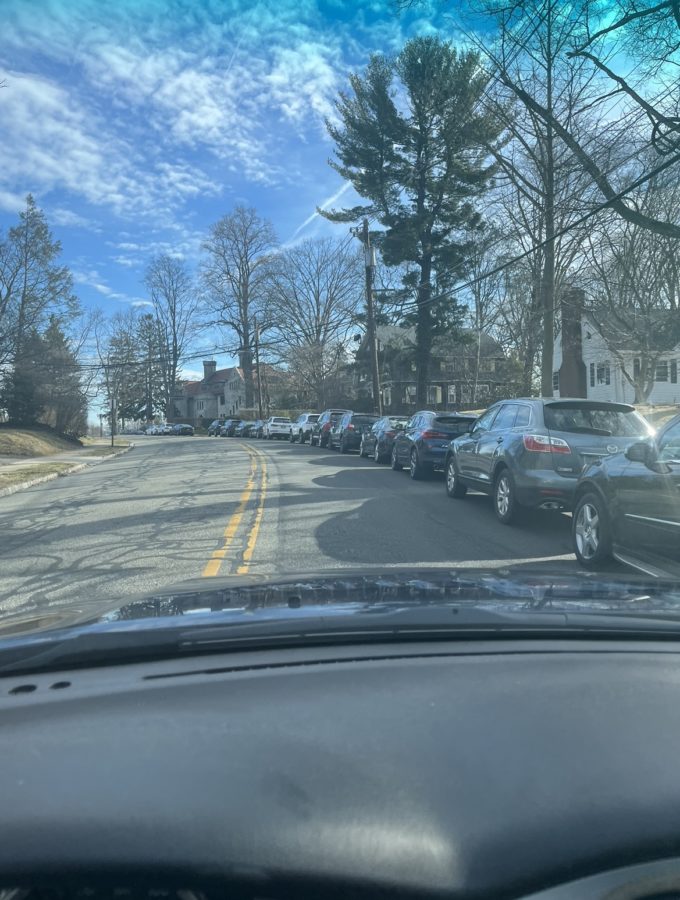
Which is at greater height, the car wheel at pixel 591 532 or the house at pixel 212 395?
the house at pixel 212 395

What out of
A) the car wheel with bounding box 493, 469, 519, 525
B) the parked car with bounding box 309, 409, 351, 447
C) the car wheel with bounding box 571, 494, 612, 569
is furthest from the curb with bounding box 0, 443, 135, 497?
the car wheel with bounding box 571, 494, 612, 569

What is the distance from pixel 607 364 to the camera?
39.2 metres

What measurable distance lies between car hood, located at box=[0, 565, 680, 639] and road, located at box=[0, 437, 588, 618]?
341mm

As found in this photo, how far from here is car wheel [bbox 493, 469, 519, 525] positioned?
10.3 metres

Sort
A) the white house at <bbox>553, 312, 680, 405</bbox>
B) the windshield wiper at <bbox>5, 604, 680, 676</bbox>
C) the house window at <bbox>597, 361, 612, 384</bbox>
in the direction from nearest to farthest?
the windshield wiper at <bbox>5, 604, 680, 676</bbox> < the white house at <bbox>553, 312, 680, 405</bbox> < the house window at <bbox>597, 361, 612, 384</bbox>

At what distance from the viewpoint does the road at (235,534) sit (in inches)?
313

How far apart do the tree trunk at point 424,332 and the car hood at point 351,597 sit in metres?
35.5

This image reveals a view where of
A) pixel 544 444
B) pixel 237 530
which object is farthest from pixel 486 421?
pixel 237 530

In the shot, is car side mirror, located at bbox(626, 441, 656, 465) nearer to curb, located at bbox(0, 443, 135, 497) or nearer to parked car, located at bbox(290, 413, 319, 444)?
curb, located at bbox(0, 443, 135, 497)

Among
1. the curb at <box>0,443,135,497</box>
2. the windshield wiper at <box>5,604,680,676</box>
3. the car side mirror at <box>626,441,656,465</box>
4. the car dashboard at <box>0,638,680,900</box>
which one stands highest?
the car side mirror at <box>626,441,656,465</box>

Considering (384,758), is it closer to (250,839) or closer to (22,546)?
(250,839)

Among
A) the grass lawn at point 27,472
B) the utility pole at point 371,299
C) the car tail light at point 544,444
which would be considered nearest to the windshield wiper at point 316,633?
the car tail light at point 544,444

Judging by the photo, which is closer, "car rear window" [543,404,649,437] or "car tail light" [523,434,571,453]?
"car tail light" [523,434,571,453]

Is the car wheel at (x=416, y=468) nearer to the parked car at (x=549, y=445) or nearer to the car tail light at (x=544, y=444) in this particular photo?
the parked car at (x=549, y=445)
